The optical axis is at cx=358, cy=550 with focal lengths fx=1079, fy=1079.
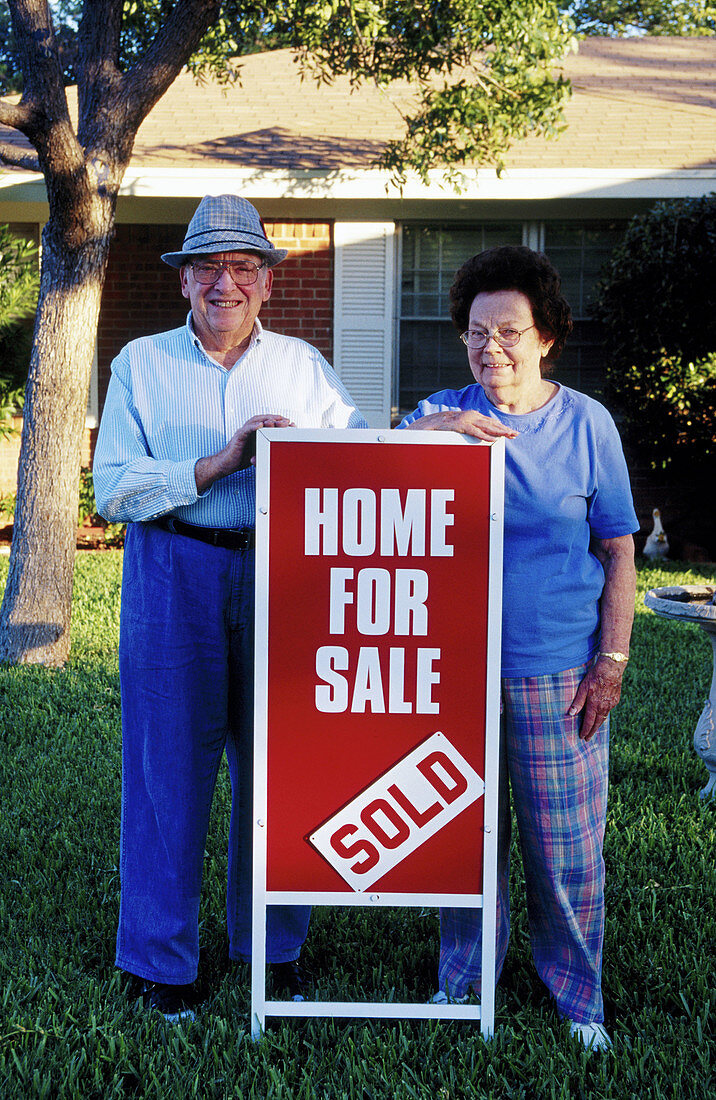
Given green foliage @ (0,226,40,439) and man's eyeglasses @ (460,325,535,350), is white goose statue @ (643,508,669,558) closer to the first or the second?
green foliage @ (0,226,40,439)

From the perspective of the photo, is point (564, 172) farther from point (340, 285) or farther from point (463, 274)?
point (463, 274)

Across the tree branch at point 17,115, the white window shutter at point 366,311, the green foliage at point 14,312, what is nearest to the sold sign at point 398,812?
Result: the tree branch at point 17,115

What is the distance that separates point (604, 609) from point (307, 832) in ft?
2.99

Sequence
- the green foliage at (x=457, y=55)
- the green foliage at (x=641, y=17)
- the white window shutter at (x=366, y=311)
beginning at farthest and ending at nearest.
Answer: the green foliage at (x=641, y=17) → the white window shutter at (x=366, y=311) → the green foliage at (x=457, y=55)

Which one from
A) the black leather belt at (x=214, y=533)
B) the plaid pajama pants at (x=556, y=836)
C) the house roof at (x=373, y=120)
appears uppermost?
the house roof at (x=373, y=120)

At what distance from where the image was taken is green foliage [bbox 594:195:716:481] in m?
8.91

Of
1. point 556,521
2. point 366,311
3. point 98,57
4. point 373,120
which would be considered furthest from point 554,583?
point 373,120

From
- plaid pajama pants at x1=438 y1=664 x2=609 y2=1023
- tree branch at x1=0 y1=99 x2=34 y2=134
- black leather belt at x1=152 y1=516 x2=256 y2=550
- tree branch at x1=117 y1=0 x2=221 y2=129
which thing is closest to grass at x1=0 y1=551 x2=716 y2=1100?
plaid pajama pants at x1=438 y1=664 x2=609 y2=1023

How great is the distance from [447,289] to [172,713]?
8.13 metres

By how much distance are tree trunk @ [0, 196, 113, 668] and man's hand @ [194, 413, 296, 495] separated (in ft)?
13.8

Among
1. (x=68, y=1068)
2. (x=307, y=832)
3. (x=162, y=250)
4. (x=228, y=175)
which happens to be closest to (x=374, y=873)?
(x=307, y=832)

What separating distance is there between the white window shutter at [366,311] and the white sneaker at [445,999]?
768cm

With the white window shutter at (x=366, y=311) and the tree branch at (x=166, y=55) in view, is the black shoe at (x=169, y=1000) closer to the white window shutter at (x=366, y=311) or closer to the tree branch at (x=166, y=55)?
the tree branch at (x=166, y=55)

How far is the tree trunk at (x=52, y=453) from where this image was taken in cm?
646
